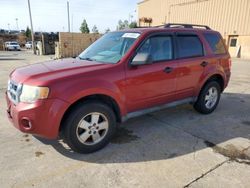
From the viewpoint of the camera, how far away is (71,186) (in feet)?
8.84

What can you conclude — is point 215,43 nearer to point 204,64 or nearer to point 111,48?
point 204,64

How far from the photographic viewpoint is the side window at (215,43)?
4953 millimetres

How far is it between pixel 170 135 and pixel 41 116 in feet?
7.32

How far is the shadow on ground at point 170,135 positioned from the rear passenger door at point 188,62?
61cm

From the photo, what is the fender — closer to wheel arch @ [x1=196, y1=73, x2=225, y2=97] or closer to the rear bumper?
the rear bumper

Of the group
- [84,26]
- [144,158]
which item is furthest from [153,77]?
[84,26]

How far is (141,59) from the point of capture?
11.8 ft

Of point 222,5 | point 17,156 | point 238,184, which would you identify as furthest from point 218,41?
point 222,5

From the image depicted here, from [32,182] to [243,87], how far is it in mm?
7814

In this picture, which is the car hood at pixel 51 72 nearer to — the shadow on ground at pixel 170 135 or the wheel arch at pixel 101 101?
the wheel arch at pixel 101 101

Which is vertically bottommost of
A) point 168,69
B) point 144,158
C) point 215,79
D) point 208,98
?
point 144,158

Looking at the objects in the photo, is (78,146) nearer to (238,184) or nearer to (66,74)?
(66,74)

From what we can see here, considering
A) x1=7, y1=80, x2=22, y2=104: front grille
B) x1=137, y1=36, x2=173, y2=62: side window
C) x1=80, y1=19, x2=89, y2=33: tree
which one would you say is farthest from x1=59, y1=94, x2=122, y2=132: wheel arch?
x1=80, y1=19, x2=89, y2=33: tree

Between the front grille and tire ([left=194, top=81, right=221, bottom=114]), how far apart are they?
3.57 meters
